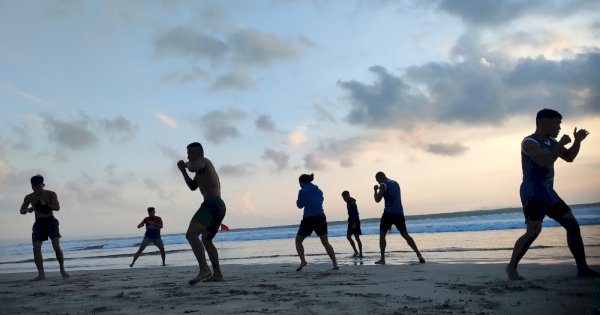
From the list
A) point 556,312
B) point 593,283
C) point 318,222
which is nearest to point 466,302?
point 556,312

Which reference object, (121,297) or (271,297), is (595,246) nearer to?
(271,297)

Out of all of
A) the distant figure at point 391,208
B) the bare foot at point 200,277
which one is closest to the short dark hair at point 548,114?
the distant figure at point 391,208

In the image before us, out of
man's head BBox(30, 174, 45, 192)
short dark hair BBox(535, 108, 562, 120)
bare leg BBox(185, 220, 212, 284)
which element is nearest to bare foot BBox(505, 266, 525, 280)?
short dark hair BBox(535, 108, 562, 120)

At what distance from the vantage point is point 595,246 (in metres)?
10.8

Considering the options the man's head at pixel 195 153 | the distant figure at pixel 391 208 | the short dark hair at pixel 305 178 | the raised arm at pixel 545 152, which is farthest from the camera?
the distant figure at pixel 391 208

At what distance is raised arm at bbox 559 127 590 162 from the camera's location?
5284mm

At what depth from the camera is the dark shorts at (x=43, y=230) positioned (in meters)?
9.09

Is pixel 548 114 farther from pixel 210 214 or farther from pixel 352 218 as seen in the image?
pixel 352 218

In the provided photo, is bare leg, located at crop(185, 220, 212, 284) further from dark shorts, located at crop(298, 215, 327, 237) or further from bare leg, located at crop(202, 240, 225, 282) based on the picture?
dark shorts, located at crop(298, 215, 327, 237)

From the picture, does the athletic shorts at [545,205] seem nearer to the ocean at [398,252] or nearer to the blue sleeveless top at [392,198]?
the ocean at [398,252]

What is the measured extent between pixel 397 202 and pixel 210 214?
14.9 ft

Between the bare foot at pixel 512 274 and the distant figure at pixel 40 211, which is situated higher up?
the distant figure at pixel 40 211

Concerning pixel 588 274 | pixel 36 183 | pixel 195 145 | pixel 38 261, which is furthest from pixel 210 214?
pixel 588 274

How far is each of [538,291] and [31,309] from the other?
17.1ft
